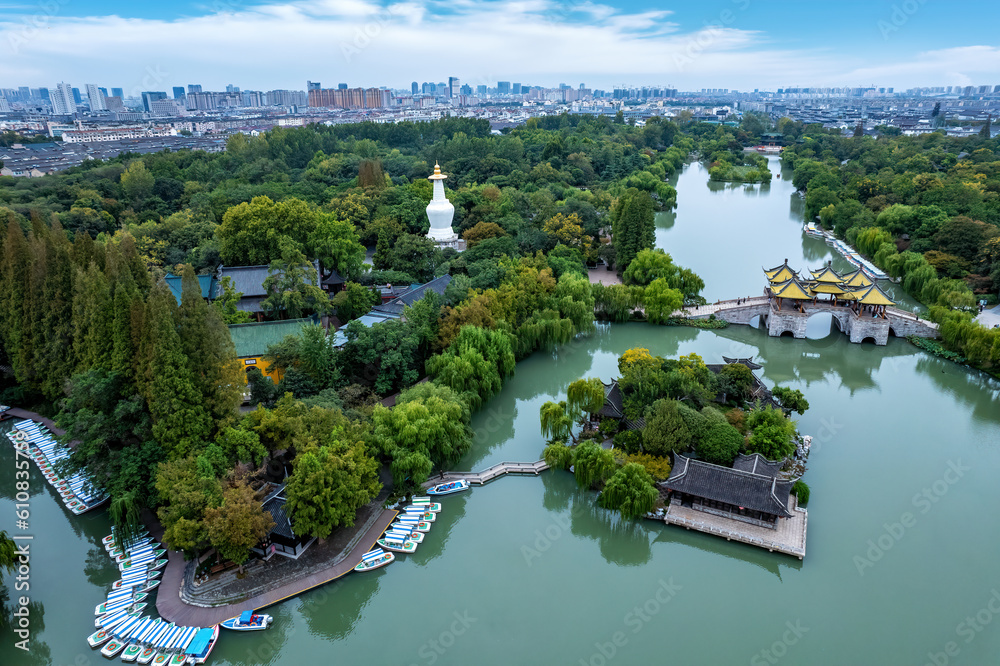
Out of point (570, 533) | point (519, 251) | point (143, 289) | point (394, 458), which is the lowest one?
point (570, 533)

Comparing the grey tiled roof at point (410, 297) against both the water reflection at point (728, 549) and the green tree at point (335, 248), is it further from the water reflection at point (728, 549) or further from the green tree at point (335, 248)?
the water reflection at point (728, 549)

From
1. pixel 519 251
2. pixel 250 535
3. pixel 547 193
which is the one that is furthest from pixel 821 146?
pixel 250 535

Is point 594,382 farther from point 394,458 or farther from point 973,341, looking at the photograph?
point 973,341

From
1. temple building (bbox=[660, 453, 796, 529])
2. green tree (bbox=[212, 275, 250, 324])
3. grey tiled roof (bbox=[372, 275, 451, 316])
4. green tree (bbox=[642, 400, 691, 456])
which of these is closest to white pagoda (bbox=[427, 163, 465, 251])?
grey tiled roof (bbox=[372, 275, 451, 316])

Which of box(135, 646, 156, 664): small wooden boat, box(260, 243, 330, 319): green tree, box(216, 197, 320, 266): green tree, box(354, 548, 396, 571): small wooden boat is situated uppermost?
box(216, 197, 320, 266): green tree

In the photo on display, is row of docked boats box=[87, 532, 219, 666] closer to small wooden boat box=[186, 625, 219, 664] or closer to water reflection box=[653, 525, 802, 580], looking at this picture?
small wooden boat box=[186, 625, 219, 664]
